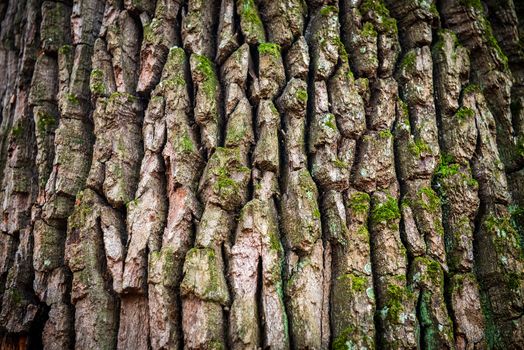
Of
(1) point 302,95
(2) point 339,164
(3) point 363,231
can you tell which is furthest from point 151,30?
(3) point 363,231

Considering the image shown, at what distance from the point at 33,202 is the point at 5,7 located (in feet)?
22.8

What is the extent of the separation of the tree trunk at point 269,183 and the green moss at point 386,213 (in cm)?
3

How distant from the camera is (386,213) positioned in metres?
5.89

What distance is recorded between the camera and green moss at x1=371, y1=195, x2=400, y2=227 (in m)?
5.87

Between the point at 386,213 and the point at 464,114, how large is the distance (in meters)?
2.54

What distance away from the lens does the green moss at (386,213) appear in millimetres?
5867

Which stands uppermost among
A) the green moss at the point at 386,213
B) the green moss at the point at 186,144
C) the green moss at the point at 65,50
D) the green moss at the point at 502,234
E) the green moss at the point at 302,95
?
the green moss at the point at 65,50

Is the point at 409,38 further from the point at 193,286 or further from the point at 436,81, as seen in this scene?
the point at 193,286

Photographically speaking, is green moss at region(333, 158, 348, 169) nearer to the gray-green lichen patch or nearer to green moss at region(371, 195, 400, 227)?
green moss at region(371, 195, 400, 227)

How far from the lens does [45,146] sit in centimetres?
739

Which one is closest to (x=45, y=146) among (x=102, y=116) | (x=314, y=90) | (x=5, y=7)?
(x=102, y=116)

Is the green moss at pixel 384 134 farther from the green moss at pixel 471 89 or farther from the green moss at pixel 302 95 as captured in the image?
the green moss at pixel 471 89

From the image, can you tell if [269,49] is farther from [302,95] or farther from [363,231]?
[363,231]

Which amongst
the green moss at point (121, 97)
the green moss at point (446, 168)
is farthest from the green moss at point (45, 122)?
the green moss at point (446, 168)
